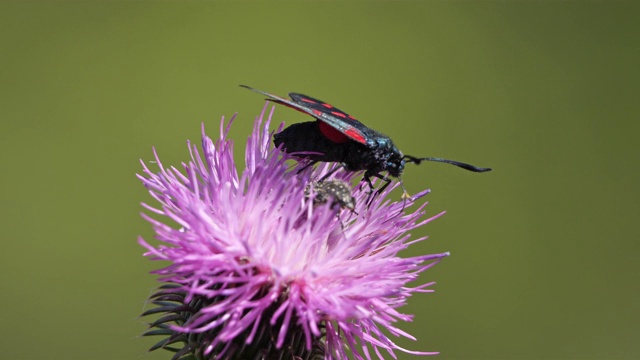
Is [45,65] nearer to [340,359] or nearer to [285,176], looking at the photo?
[285,176]

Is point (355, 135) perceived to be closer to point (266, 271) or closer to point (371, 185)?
point (371, 185)

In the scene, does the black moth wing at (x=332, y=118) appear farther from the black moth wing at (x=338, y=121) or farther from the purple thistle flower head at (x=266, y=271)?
the purple thistle flower head at (x=266, y=271)

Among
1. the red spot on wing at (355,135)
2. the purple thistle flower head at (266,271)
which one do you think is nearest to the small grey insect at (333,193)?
the purple thistle flower head at (266,271)

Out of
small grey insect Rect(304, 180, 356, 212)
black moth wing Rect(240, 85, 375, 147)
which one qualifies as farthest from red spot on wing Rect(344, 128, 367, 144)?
small grey insect Rect(304, 180, 356, 212)

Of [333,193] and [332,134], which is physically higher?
[332,134]

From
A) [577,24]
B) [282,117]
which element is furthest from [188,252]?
[577,24]

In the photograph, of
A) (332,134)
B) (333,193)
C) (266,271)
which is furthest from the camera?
(332,134)

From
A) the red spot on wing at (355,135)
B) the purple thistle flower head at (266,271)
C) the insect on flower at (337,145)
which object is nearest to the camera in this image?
the purple thistle flower head at (266,271)

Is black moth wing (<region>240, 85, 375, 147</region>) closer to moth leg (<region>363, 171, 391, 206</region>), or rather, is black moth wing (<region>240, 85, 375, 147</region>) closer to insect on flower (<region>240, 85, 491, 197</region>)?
insect on flower (<region>240, 85, 491, 197</region>)

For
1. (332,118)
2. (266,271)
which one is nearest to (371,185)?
(332,118)
